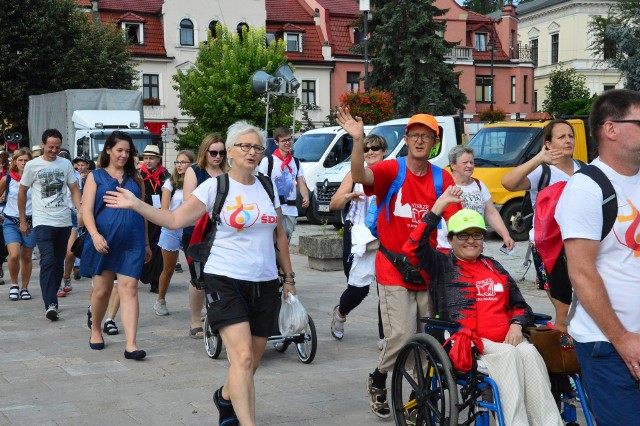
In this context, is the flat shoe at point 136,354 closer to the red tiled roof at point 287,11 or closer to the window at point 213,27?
the window at point 213,27

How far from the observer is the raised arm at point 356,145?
5113 mm

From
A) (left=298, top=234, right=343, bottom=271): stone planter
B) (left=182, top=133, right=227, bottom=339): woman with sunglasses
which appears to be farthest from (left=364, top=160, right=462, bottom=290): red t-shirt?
(left=298, top=234, right=343, bottom=271): stone planter

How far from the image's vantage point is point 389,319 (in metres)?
5.54

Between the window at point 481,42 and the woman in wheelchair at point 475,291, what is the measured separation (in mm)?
57002

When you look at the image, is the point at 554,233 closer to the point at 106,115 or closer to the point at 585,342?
the point at 585,342

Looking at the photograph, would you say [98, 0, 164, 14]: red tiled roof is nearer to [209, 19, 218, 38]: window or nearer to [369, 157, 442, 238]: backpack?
[209, 19, 218, 38]: window

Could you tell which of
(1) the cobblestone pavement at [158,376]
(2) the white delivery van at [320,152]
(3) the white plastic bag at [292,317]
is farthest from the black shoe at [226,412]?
(2) the white delivery van at [320,152]

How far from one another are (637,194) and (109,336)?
21.0 feet

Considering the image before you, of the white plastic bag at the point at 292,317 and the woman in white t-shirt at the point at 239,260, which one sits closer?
the woman in white t-shirt at the point at 239,260

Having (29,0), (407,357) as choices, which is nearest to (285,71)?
(407,357)

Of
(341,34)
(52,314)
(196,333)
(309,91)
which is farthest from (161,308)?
(341,34)

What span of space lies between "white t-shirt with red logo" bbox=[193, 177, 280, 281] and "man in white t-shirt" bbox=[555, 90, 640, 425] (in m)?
2.27

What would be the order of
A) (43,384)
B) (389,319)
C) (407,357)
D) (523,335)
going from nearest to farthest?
1. (523,335)
2. (407,357)
3. (389,319)
4. (43,384)

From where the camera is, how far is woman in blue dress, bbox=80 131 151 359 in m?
7.75
